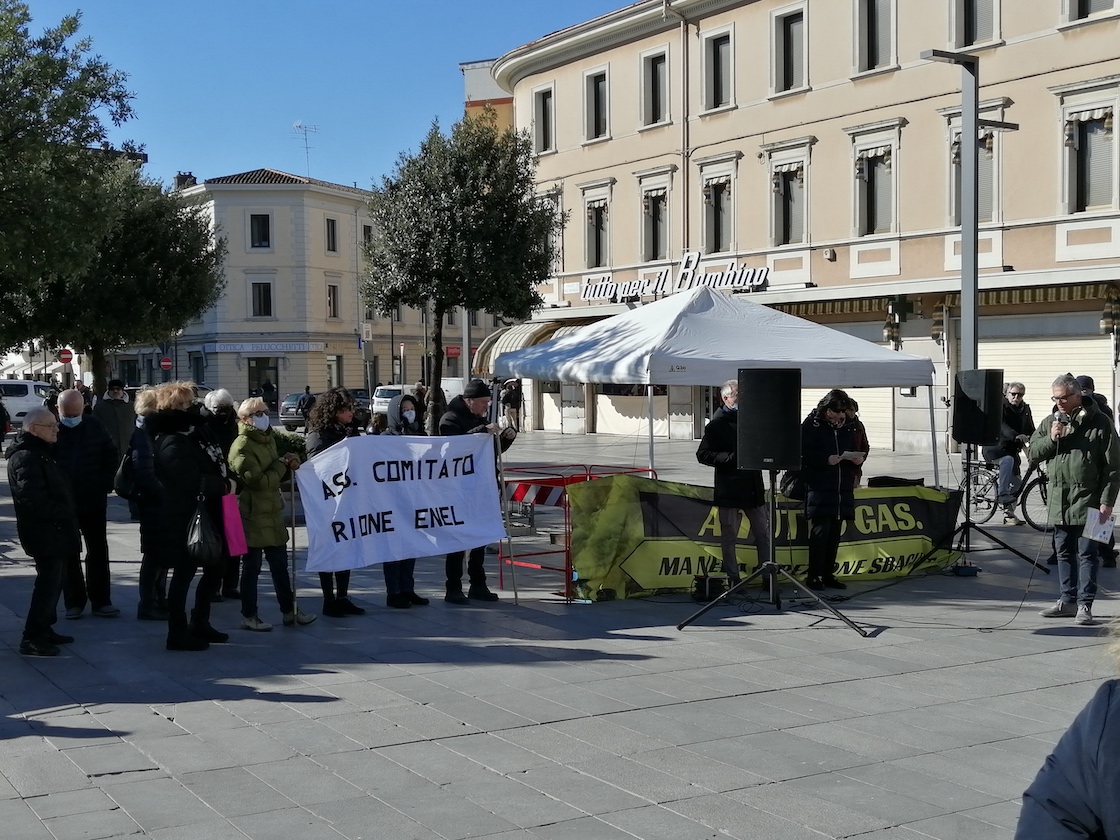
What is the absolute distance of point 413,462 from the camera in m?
9.87

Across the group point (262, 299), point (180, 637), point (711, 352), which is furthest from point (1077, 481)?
point (262, 299)

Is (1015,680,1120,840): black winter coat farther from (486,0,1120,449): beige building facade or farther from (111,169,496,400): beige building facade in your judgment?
(111,169,496,400): beige building facade

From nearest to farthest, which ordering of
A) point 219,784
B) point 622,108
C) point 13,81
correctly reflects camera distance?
point 219,784
point 13,81
point 622,108

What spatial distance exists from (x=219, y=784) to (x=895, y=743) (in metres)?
3.20

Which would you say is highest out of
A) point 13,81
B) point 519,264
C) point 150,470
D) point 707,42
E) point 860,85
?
point 707,42

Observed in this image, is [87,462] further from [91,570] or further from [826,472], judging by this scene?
[826,472]

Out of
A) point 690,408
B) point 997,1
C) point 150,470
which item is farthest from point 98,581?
point 690,408

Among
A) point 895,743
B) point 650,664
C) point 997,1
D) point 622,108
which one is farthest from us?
point 622,108

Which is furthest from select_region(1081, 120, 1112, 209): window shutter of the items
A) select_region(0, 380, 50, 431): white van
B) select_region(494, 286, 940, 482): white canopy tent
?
select_region(0, 380, 50, 431): white van

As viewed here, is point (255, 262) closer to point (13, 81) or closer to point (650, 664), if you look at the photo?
point (13, 81)

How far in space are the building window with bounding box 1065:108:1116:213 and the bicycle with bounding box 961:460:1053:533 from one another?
980 cm

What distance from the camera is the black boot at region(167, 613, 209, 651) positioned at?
26.8 feet

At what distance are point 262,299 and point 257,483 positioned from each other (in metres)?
59.0

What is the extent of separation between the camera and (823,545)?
1084 cm
